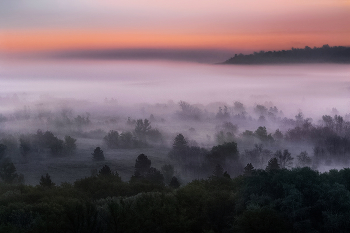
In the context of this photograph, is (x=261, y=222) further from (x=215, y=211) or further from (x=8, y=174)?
(x=8, y=174)

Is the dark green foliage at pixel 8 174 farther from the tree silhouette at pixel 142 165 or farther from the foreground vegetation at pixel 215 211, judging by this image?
the foreground vegetation at pixel 215 211

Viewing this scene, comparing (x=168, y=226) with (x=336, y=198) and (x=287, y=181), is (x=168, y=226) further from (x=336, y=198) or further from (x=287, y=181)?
(x=336, y=198)

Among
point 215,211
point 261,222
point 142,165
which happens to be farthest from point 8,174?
point 261,222

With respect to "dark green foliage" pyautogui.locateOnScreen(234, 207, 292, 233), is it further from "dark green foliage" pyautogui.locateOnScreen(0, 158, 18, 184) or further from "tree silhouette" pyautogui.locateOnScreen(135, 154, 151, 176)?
"dark green foliage" pyautogui.locateOnScreen(0, 158, 18, 184)

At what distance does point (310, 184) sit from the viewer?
56406 millimetres

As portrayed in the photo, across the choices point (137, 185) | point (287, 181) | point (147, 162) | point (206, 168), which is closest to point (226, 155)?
point (206, 168)

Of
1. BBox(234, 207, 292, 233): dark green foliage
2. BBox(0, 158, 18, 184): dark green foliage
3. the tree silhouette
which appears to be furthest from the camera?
the tree silhouette

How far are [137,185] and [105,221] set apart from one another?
2816 centimetres

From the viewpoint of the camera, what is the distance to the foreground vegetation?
50.0m

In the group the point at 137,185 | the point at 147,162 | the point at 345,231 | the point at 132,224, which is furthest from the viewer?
the point at 147,162

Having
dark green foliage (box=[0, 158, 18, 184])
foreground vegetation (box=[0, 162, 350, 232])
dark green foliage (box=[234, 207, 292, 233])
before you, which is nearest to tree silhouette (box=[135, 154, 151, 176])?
dark green foliage (box=[0, 158, 18, 184])

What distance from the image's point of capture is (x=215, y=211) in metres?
58.3

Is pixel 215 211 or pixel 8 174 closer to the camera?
pixel 215 211

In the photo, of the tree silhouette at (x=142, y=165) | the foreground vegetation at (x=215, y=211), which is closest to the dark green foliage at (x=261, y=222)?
the foreground vegetation at (x=215, y=211)
